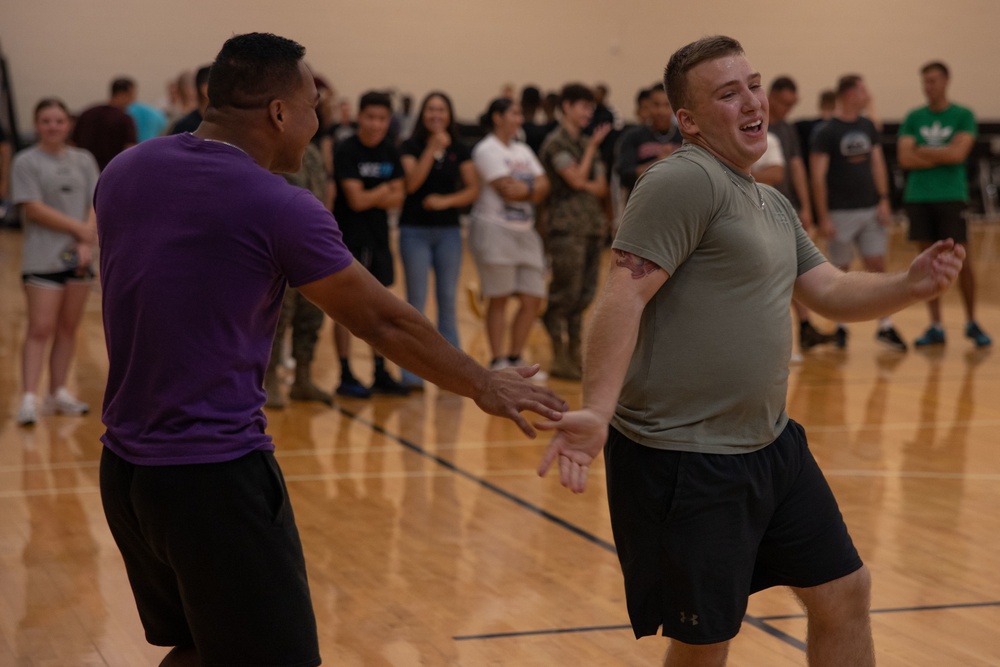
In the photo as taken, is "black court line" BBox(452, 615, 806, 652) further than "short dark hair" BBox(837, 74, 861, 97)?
No

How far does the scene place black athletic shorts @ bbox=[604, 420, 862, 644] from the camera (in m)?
2.92

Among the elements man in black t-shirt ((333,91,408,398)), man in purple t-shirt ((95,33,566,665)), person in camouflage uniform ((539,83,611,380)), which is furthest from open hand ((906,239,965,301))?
person in camouflage uniform ((539,83,611,380))

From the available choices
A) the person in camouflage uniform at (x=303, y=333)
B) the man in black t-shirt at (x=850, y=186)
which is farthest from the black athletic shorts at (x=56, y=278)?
the man in black t-shirt at (x=850, y=186)

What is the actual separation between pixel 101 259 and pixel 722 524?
149 cm

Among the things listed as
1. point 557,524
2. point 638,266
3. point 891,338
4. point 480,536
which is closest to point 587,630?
point 480,536

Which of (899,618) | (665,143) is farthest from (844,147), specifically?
(899,618)

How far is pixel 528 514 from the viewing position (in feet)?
18.9

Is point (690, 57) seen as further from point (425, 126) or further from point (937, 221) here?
point (937, 221)

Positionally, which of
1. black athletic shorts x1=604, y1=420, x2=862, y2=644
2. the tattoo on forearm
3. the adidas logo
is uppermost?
the tattoo on forearm

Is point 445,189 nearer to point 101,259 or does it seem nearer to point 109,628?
point 109,628

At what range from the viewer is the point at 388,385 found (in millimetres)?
8641

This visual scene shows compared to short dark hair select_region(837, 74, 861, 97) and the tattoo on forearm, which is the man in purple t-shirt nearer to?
the tattoo on forearm

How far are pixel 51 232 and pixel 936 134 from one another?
677cm

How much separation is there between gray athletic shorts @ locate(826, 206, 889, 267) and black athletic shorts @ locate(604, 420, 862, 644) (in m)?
Answer: 7.59
